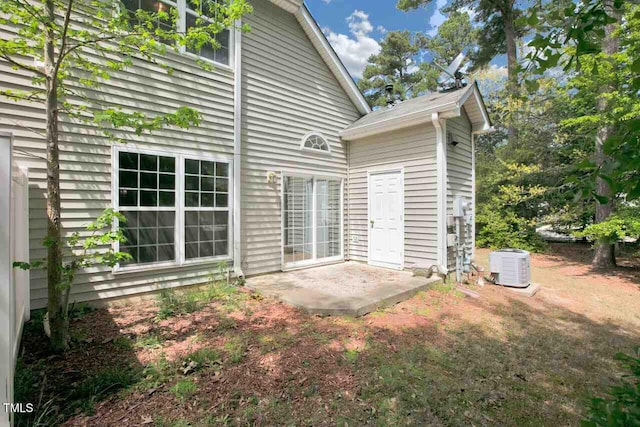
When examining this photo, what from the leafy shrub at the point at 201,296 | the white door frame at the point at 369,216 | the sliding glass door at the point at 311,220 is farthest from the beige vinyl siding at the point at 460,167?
the leafy shrub at the point at 201,296

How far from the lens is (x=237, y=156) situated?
19.4ft

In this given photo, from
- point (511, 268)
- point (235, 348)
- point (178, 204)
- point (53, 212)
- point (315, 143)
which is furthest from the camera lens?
point (315, 143)

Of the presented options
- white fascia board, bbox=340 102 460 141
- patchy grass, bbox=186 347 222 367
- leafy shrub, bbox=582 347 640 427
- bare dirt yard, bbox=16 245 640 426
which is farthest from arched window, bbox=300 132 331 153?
leafy shrub, bbox=582 347 640 427

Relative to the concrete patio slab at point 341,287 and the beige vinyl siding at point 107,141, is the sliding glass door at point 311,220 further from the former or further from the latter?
the beige vinyl siding at point 107,141

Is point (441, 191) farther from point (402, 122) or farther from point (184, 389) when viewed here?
point (184, 389)

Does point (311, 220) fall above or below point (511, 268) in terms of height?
above

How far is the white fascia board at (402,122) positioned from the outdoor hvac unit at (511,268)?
3.15m

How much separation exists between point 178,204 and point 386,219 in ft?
14.7

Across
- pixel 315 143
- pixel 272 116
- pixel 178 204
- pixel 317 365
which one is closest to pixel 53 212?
pixel 178 204

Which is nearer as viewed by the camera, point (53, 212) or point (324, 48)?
point (53, 212)

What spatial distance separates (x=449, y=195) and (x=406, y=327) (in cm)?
347

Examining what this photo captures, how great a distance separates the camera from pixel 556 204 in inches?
463

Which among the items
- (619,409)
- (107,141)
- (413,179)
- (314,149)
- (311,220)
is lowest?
(619,409)

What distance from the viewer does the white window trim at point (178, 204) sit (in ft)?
15.1
